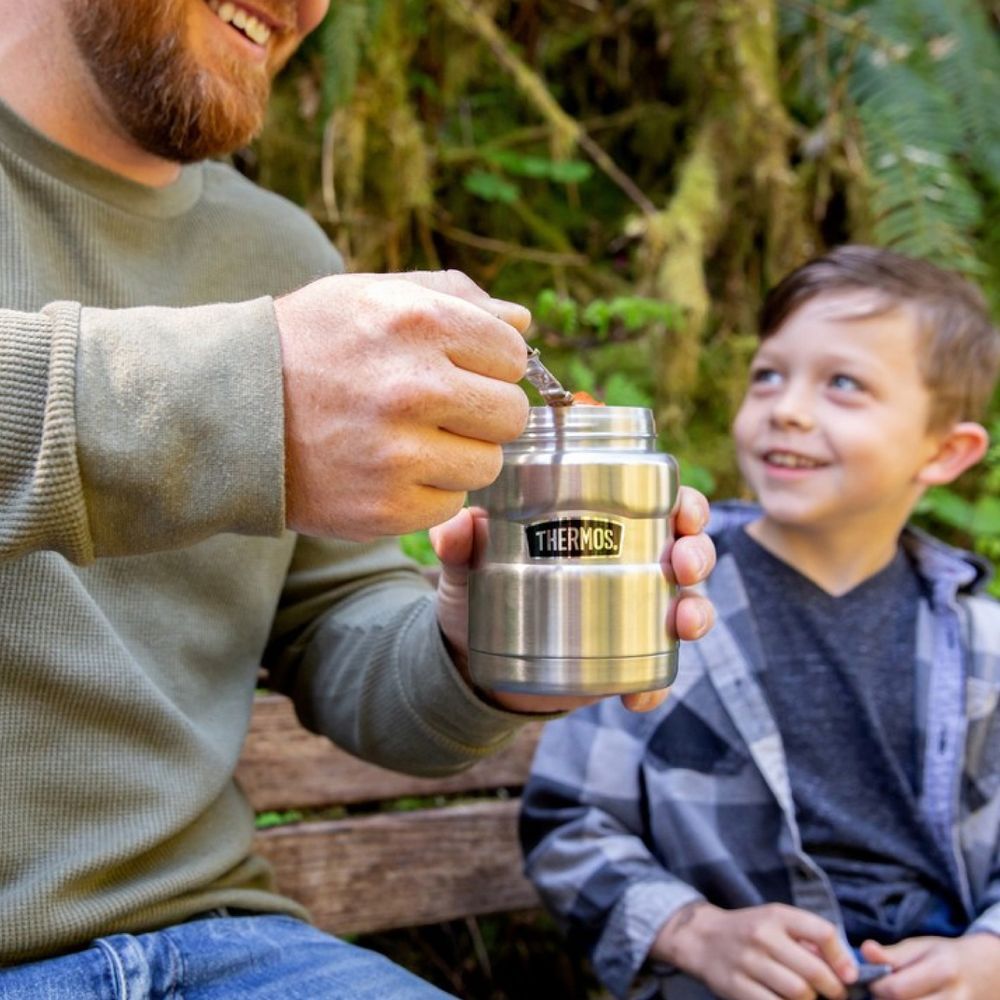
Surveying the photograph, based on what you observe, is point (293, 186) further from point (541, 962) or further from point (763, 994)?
point (763, 994)

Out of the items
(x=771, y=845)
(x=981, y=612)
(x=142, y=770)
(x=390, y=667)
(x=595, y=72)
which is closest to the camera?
(x=142, y=770)

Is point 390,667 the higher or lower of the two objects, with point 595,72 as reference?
lower

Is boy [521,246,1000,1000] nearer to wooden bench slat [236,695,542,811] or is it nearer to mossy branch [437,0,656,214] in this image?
wooden bench slat [236,695,542,811]

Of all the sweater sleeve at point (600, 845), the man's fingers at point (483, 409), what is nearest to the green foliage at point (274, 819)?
the sweater sleeve at point (600, 845)

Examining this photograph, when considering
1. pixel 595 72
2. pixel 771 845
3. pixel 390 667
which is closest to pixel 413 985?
pixel 390 667

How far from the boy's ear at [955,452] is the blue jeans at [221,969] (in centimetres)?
134

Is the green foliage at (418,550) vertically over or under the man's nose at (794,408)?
under

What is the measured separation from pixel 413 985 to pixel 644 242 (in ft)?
→ 7.98

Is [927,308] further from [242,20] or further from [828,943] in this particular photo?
[242,20]

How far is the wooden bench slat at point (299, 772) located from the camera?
195 cm

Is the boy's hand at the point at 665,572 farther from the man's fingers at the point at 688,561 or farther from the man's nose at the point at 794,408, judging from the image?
the man's nose at the point at 794,408

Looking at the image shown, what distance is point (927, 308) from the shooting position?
2.17 m

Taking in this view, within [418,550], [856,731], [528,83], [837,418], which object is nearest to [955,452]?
[837,418]

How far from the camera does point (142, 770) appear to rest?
53.1 inches
